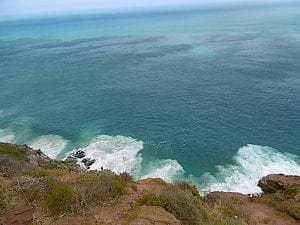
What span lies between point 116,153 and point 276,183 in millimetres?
26024

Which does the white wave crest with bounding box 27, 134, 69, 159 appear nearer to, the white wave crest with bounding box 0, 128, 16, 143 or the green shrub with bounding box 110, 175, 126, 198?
the white wave crest with bounding box 0, 128, 16, 143

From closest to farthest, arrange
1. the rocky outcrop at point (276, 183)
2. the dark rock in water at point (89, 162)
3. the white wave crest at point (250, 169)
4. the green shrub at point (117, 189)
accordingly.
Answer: the green shrub at point (117, 189), the rocky outcrop at point (276, 183), the white wave crest at point (250, 169), the dark rock in water at point (89, 162)

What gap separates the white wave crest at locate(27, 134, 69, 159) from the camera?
55944 mm

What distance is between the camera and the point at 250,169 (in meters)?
48.5

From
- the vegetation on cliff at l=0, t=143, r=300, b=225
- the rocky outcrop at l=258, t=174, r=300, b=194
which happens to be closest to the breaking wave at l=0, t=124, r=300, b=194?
the rocky outcrop at l=258, t=174, r=300, b=194

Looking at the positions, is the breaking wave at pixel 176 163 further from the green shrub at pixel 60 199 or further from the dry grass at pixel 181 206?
the green shrub at pixel 60 199

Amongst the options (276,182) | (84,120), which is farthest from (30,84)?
(276,182)

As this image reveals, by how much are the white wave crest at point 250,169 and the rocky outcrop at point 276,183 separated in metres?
7.03

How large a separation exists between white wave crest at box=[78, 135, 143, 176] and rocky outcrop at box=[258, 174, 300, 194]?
18676mm

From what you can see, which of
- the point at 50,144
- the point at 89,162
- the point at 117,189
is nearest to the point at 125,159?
the point at 89,162

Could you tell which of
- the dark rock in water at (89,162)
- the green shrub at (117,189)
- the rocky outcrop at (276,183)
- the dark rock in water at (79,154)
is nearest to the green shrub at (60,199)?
the green shrub at (117,189)

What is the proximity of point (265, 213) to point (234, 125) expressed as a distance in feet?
110

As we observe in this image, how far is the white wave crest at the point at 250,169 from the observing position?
148 ft

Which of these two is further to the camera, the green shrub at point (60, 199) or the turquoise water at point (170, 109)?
the turquoise water at point (170, 109)
